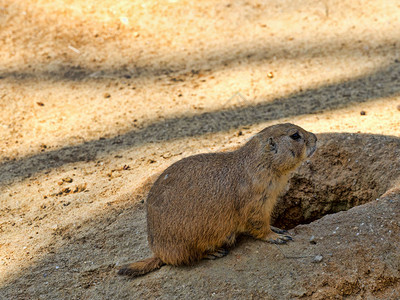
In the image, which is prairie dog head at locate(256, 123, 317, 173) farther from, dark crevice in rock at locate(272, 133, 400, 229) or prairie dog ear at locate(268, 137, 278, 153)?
dark crevice in rock at locate(272, 133, 400, 229)

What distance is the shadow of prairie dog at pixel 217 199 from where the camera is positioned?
12.2ft

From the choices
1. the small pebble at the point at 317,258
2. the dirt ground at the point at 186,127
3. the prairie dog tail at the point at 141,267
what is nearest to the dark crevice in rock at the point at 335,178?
the dirt ground at the point at 186,127

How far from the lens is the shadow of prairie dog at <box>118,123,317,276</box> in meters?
3.72

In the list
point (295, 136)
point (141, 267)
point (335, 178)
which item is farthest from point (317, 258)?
point (335, 178)

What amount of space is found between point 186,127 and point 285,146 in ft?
8.77

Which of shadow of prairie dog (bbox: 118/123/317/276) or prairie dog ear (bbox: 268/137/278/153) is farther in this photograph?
prairie dog ear (bbox: 268/137/278/153)

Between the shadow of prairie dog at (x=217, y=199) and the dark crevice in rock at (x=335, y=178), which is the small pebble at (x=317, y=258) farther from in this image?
the dark crevice in rock at (x=335, y=178)

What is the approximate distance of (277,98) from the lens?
692cm

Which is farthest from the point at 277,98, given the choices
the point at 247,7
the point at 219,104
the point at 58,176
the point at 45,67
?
the point at 45,67

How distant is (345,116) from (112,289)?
363cm

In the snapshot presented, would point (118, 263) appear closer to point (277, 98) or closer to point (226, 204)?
point (226, 204)

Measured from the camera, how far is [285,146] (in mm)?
3896

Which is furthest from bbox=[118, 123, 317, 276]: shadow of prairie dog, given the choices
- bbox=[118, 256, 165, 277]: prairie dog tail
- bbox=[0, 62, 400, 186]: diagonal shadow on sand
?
bbox=[0, 62, 400, 186]: diagonal shadow on sand

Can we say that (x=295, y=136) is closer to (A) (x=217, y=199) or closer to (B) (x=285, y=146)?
(B) (x=285, y=146)
